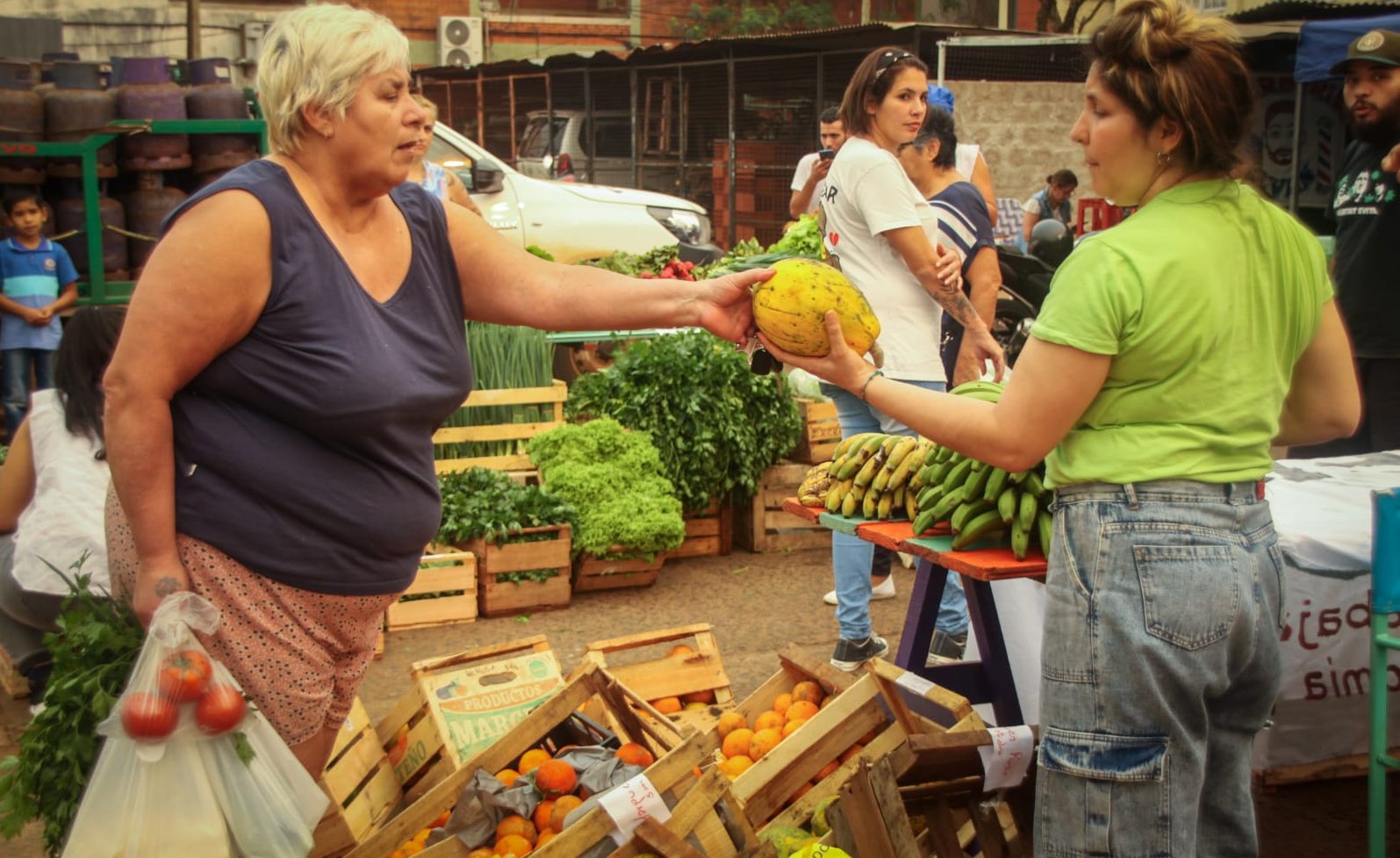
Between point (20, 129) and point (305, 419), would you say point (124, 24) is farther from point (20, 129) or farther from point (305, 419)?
point (305, 419)

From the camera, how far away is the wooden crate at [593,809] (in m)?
2.88

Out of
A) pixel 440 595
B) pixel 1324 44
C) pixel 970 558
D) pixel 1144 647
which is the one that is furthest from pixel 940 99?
pixel 1324 44

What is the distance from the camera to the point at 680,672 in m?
4.08

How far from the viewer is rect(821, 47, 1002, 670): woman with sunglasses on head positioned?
14.6 feet

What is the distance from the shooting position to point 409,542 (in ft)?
8.34

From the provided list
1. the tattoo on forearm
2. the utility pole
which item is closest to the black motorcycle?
the tattoo on forearm

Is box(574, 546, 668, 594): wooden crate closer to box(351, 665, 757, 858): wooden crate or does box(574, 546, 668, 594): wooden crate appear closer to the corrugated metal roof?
box(351, 665, 757, 858): wooden crate

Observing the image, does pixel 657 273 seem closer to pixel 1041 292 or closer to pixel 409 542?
pixel 1041 292

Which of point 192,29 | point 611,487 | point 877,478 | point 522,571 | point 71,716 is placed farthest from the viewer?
point 192,29

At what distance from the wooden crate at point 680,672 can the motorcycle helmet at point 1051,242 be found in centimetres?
780

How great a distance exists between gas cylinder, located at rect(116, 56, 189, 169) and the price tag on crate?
24.9ft

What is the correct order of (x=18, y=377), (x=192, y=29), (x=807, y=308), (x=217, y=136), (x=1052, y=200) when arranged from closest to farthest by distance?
1. (x=807, y=308)
2. (x=18, y=377)
3. (x=217, y=136)
4. (x=1052, y=200)
5. (x=192, y=29)

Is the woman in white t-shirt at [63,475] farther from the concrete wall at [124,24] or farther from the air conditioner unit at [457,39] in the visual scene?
the air conditioner unit at [457,39]

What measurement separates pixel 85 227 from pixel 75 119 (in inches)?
29.2
